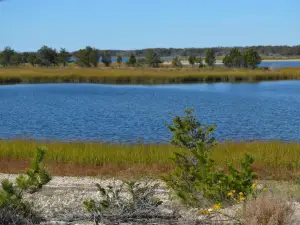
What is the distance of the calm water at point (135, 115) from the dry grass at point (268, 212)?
13.5 m

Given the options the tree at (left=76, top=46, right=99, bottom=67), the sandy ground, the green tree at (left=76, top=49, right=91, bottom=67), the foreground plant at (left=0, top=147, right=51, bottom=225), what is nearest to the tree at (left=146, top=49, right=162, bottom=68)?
the tree at (left=76, top=46, right=99, bottom=67)

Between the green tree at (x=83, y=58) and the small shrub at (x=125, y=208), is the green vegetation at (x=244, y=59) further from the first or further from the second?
the small shrub at (x=125, y=208)

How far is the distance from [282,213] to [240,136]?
57.0 ft

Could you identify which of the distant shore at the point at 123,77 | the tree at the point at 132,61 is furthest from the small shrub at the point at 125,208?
the tree at the point at 132,61

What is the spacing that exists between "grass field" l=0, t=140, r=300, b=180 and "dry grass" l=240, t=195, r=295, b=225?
5006 millimetres

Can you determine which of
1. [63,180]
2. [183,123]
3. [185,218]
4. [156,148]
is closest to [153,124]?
[156,148]

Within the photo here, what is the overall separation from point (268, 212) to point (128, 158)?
787 cm

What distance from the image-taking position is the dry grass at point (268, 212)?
6.27m

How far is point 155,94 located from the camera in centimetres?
4916

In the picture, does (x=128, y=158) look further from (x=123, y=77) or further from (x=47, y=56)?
(x=47, y=56)

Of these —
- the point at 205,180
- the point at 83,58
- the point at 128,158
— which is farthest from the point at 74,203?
the point at 83,58

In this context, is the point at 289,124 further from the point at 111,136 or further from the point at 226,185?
the point at 226,185

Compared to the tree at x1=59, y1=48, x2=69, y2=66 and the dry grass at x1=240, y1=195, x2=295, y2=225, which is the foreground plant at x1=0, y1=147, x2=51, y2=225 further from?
the tree at x1=59, y1=48, x2=69, y2=66

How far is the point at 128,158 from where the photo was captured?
13914 mm
